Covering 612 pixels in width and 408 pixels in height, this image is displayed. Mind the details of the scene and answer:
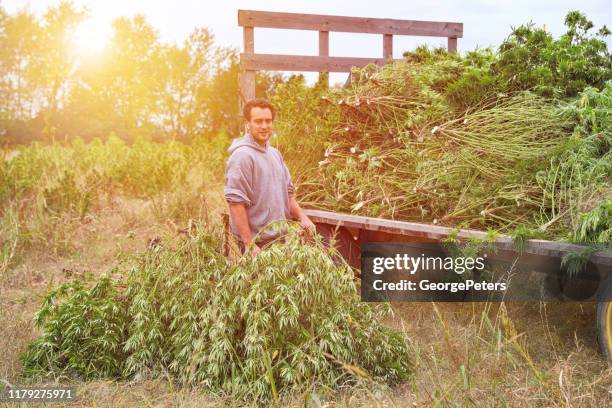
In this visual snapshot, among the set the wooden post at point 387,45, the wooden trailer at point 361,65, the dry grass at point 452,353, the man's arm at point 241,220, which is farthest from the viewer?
the wooden post at point 387,45

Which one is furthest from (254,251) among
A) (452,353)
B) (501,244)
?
(452,353)

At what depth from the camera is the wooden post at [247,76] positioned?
285 inches

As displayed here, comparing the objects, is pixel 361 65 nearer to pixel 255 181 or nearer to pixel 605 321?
pixel 255 181

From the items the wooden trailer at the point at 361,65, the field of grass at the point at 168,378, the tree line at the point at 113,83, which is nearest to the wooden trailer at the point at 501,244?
the wooden trailer at the point at 361,65

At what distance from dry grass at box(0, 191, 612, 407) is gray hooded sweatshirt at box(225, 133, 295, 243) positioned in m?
0.54

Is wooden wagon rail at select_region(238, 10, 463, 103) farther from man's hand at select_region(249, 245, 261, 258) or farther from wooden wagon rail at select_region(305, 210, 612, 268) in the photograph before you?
man's hand at select_region(249, 245, 261, 258)

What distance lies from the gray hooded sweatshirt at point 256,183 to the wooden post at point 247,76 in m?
2.83

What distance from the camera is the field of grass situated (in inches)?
109

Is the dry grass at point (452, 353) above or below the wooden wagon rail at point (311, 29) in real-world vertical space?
below

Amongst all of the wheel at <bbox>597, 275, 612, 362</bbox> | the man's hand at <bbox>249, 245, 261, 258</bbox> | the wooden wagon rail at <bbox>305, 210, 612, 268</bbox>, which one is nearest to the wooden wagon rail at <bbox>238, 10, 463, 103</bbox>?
the wooden wagon rail at <bbox>305, 210, 612, 268</bbox>

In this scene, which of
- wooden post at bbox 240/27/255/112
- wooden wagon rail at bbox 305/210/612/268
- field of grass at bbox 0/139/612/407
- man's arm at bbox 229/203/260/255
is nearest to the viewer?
field of grass at bbox 0/139/612/407

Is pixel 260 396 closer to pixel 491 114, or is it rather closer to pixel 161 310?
pixel 161 310

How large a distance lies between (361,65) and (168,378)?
18.2 ft

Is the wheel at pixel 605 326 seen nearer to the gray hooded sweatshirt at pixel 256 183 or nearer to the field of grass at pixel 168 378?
the field of grass at pixel 168 378
